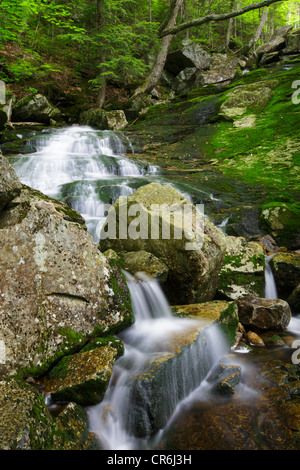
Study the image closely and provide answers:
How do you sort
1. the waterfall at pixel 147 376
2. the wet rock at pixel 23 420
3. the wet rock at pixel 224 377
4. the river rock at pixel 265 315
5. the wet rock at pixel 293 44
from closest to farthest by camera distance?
the wet rock at pixel 23 420 < the waterfall at pixel 147 376 < the wet rock at pixel 224 377 < the river rock at pixel 265 315 < the wet rock at pixel 293 44

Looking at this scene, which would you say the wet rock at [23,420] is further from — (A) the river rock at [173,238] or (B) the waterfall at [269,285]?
(B) the waterfall at [269,285]

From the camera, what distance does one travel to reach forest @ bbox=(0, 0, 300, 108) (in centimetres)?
1490

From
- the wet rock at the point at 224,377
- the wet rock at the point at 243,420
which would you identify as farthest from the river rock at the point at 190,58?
the wet rock at the point at 243,420

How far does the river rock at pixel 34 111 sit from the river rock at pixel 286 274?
1410cm

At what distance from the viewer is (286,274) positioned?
6.05 m

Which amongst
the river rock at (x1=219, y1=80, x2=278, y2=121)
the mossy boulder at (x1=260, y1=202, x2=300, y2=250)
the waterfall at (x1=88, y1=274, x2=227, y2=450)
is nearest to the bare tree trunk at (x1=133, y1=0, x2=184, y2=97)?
the river rock at (x1=219, y1=80, x2=278, y2=121)

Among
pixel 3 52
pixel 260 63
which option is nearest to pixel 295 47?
pixel 260 63

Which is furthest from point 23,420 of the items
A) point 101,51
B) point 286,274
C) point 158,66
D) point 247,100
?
point 158,66

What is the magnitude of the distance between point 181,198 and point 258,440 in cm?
374

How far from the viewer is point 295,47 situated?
75.8 ft

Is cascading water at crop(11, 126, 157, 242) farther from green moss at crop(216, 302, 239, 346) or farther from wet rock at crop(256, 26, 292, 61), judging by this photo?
wet rock at crop(256, 26, 292, 61)

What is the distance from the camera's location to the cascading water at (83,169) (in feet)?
28.0

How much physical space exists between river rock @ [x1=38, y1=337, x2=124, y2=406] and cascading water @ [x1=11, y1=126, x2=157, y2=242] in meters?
4.29

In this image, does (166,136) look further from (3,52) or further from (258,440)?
(258,440)
